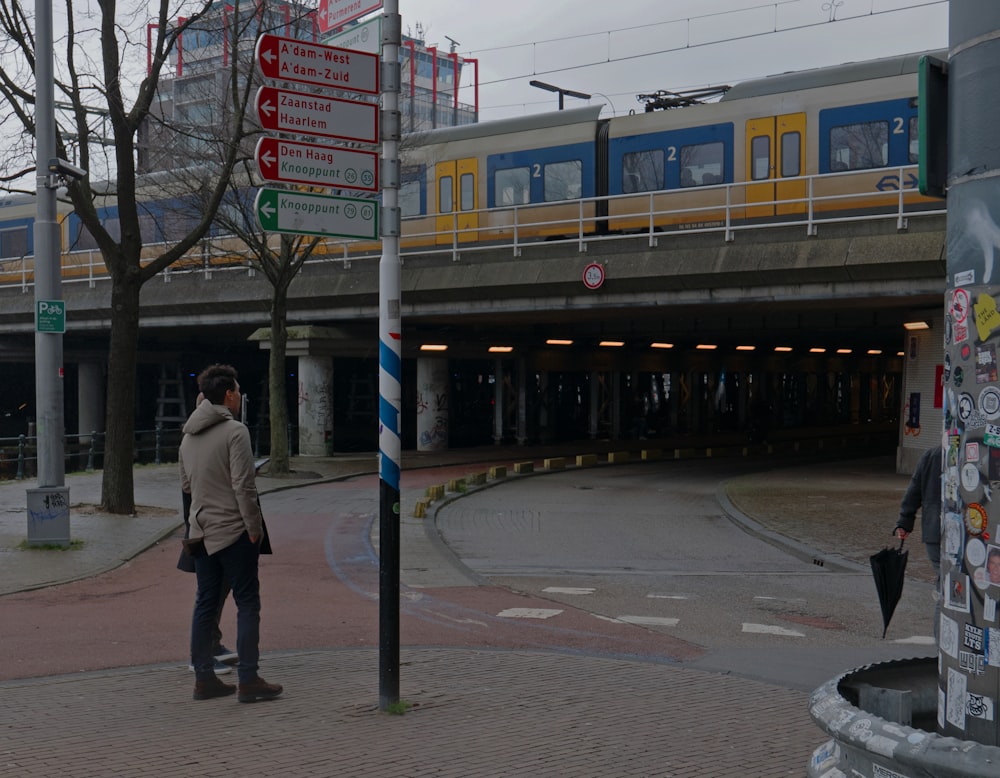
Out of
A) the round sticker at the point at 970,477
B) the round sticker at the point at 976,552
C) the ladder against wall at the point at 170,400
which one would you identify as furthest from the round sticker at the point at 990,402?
the ladder against wall at the point at 170,400

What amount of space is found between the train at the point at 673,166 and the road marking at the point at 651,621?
11828 mm

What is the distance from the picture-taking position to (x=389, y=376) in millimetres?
6895

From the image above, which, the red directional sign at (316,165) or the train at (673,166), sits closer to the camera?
the red directional sign at (316,165)

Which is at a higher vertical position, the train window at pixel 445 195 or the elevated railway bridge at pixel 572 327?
the train window at pixel 445 195

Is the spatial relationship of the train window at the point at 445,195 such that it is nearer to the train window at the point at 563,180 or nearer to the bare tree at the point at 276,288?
the train window at the point at 563,180

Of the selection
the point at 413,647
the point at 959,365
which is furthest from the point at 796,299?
the point at 959,365

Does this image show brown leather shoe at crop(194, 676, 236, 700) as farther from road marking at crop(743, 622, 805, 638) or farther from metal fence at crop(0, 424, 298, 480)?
metal fence at crop(0, 424, 298, 480)

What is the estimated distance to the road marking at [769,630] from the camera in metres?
9.67

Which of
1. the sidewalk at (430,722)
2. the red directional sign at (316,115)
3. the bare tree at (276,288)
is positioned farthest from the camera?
the bare tree at (276,288)

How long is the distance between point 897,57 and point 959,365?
1980 centimetres

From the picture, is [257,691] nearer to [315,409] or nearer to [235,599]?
[235,599]

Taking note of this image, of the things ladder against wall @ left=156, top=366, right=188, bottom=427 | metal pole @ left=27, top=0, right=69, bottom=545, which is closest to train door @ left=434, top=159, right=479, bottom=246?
metal pole @ left=27, top=0, right=69, bottom=545

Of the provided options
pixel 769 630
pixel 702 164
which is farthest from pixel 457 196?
pixel 769 630

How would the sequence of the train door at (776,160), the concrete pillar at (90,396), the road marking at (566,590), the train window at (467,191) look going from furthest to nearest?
the concrete pillar at (90,396), the train window at (467,191), the train door at (776,160), the road marking at (566,590)
